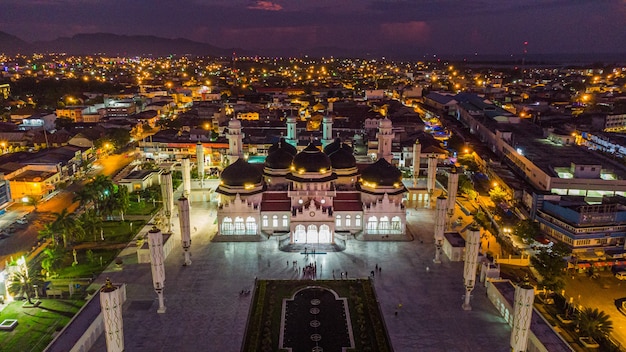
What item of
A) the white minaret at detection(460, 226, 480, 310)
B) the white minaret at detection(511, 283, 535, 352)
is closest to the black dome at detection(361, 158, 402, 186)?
the white minaret at detection(460, 226, 480, 310)

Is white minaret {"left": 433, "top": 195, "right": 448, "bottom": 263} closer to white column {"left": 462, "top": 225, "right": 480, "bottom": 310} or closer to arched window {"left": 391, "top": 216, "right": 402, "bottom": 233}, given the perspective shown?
arched window {"left": 391, "top": 216, "right": 402, "bottom": 233}

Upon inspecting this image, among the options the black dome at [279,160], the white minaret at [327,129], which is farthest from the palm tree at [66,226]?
the white minaret at [327,129]

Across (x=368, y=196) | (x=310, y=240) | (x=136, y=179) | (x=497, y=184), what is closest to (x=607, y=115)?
(x=497, y=184)

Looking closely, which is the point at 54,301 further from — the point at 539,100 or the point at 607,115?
the point at 539,100

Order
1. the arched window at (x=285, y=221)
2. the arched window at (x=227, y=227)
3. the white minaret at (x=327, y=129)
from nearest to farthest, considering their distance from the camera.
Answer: the arched window at (x=227, y=227) → the arched window at (x=285, y=221) → the white minaret at (x=327, y=129)

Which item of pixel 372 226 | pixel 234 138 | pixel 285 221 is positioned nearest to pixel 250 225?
pixel 285 221

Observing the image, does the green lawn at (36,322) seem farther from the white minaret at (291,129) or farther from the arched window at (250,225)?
the white minaret at (291,129)

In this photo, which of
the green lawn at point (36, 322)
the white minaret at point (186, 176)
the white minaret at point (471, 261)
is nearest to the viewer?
the green lawn at point (36, 322)
